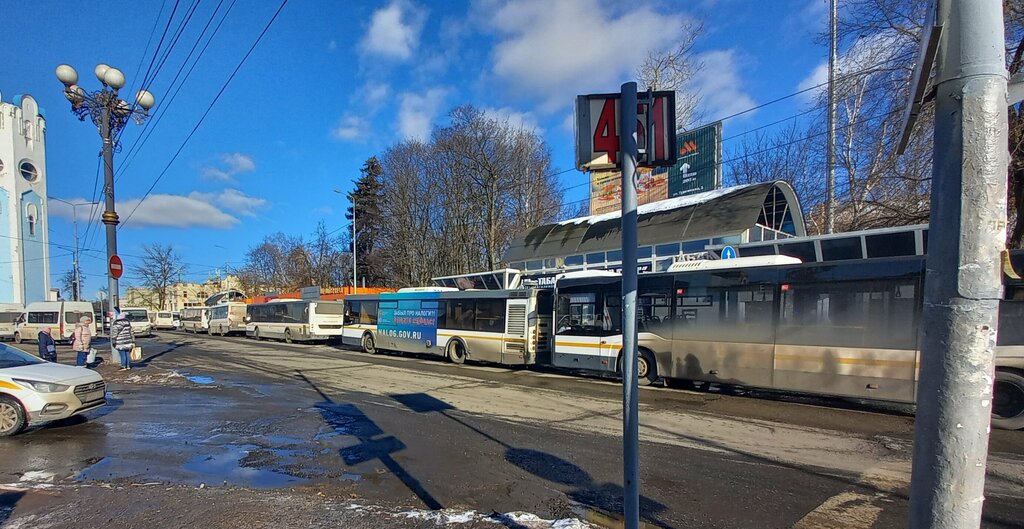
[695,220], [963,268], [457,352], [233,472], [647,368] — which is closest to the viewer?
[963,268]

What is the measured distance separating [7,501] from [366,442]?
12.5ft

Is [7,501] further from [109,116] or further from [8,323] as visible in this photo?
[8,323]

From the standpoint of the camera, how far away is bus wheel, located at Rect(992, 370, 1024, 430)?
8.22 m

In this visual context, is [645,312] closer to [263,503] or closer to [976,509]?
[263,503]

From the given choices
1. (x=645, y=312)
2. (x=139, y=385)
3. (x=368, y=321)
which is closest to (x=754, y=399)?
(x=645, y=312)

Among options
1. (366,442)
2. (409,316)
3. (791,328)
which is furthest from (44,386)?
(409,316)

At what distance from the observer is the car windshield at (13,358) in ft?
27.0

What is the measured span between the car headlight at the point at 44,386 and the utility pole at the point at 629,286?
31.0 feet

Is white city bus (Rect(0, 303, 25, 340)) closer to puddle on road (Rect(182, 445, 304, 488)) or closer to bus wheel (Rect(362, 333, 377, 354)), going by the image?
bus wheel (Rect(362, 333, 377, 354))

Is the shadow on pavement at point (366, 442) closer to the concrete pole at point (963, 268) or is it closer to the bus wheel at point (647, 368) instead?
the concrete pole at point (963, 268)

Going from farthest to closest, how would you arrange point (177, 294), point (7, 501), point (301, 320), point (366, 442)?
point (177, 294) < point (301, 320) < point (366, 442) < point (7, 501)

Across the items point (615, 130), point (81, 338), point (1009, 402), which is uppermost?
point (615, 130)

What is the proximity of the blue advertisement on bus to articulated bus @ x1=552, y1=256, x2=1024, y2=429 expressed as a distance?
27.4ft

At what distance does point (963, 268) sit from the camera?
1841 millimetres
